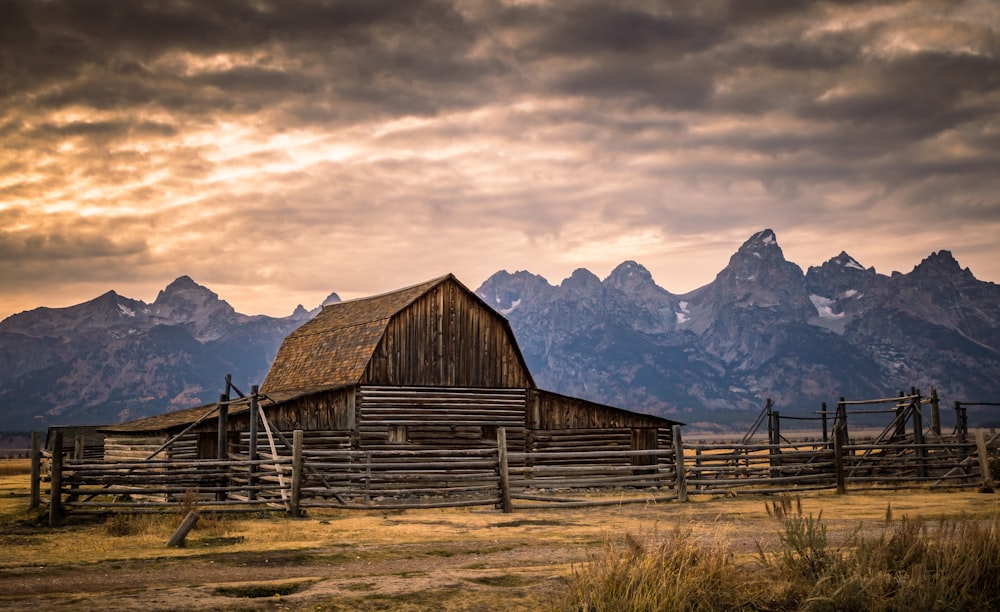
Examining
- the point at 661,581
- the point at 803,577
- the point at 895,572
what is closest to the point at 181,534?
the point at 661,581

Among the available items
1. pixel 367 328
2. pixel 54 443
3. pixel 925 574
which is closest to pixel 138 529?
pixel 54 443

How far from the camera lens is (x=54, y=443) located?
714 inches

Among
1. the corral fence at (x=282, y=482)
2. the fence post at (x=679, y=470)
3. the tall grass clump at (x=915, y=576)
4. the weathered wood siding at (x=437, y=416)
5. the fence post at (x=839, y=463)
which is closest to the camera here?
the tall grass clump at (x=915, y=576)

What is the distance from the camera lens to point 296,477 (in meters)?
19.2

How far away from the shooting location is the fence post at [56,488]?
17766mm

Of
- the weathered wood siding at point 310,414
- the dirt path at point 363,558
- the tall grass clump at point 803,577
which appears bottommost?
the dirt path at point 363,558

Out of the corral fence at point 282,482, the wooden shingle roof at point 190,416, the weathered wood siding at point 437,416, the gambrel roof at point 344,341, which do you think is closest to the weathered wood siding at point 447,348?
the gambrel roof at point 344,341

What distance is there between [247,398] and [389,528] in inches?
305

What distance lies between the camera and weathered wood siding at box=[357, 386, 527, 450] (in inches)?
1156

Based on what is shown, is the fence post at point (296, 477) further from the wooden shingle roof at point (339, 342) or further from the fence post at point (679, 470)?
the wooden shingle roof at point (339, 342)

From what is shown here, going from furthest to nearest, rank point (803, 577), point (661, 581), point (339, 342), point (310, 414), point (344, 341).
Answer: point (339, 342)
point (344, 341)
point (310, 414)
point (803, 577)
point (661, 581)

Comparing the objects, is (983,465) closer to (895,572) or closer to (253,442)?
(895,572)

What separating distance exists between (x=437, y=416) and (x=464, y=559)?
1773cm

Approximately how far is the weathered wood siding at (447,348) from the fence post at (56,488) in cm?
1197
